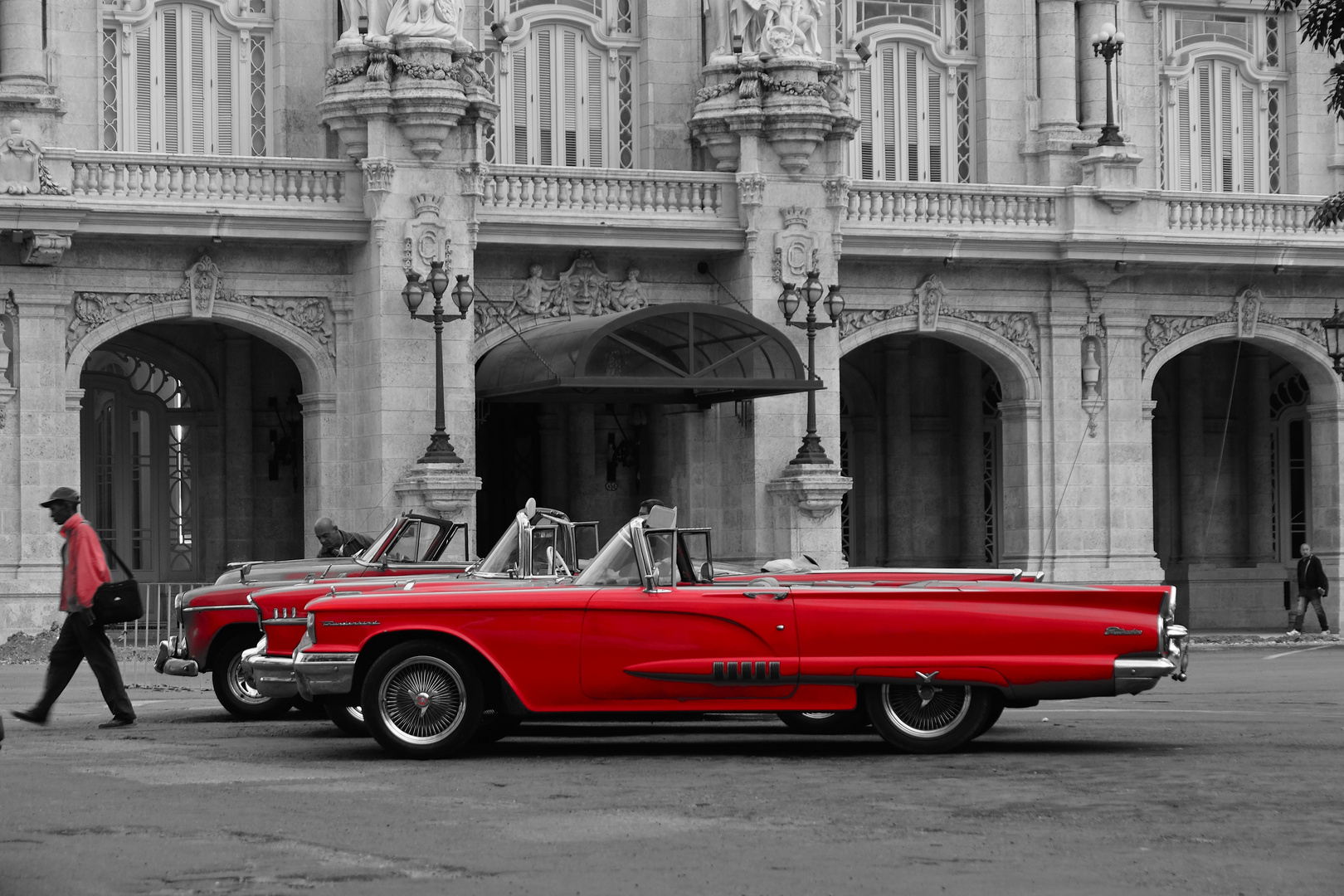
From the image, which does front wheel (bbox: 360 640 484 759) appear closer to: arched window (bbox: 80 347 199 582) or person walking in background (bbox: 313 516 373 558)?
person walking in background (bbox: 313 516 373 558)

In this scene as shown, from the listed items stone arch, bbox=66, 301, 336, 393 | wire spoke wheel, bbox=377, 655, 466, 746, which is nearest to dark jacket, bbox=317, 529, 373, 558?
wire spoke wheel, bbox=377, 655, 466, 746

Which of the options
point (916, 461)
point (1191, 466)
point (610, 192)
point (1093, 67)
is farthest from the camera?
point (1191, 466)

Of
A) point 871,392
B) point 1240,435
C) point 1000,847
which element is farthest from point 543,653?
point 1240,435

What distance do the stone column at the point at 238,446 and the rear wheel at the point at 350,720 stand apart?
17.2 meters

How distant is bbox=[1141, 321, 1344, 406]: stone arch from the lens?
33.6 metres

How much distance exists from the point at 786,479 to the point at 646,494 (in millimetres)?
4075

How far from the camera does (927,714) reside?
14297 millimetres

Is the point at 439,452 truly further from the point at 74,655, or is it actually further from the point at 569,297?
the point at 74,655

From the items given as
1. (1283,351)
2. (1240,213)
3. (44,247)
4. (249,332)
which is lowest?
(1283,351)

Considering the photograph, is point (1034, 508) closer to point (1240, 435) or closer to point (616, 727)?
point (1240, 435)

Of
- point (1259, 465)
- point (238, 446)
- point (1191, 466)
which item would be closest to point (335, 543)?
point (238, 446)

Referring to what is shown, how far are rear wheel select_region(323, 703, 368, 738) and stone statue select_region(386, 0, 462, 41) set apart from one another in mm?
14136

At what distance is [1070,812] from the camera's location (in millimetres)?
11375

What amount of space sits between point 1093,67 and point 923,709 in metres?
21.6
